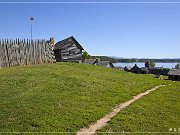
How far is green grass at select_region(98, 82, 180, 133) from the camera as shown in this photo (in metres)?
14.6

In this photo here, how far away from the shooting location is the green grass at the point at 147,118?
1460 centimetres

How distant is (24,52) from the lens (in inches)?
1244

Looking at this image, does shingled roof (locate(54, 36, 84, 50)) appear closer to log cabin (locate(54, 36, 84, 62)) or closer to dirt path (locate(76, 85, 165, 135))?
log cabin (locate(54, 36, 84, 62))

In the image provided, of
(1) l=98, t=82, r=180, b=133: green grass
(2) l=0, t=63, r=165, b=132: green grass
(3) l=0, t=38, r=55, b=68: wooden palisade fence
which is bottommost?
(1) l=98, t=82, r=180, b=133: green grass

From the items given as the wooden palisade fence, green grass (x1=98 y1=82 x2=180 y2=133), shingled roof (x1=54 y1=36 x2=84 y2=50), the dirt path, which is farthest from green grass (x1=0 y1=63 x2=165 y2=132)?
shingled roof (x1=54 y1=36 x2=84 y2=50)

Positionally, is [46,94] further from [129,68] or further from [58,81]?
[129,68]

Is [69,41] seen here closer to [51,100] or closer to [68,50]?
[68,50]

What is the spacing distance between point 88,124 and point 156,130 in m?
3.36

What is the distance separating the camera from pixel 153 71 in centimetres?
→ 13675

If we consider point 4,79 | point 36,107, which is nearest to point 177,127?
point 36,107

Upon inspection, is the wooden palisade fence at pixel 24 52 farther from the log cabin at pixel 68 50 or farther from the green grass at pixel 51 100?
the log cabin at pixel 68 50

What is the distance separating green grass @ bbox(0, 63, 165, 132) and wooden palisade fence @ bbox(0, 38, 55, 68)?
4476 millimetres

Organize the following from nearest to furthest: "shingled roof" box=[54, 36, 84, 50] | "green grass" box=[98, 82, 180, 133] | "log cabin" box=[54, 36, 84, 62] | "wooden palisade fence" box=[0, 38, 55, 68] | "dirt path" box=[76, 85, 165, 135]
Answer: "dirt path" box=[76, 85, 165, 135] < "green grass" box=[98, 82, 180, 133] < "wooden palisade fence" box=[0, 38, 55, 68] < "log cabin" box=[54, 36, 84, 62] < "shingled roof" box=[54, 36, 84, 50]

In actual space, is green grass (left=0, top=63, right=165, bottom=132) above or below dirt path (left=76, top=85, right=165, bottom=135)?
above
